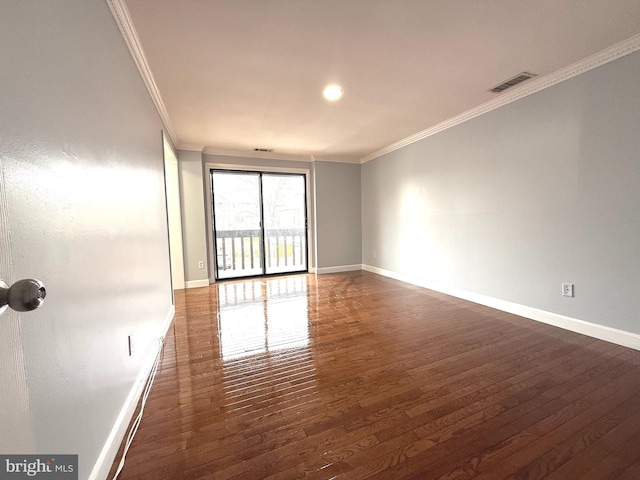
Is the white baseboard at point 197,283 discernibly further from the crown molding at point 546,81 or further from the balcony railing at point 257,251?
the crown molding at point 546,81

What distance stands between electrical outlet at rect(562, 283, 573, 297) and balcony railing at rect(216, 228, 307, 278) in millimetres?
4062

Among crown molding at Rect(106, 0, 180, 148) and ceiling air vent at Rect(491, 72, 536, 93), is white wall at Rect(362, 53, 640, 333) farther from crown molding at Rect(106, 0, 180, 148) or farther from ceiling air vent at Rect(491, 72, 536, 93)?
crown molding at Rect(106, 0, 180, 148)

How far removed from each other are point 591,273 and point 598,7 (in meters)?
2.00

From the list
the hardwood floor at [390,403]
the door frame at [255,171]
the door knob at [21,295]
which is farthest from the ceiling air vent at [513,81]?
the door knob at [21,295]

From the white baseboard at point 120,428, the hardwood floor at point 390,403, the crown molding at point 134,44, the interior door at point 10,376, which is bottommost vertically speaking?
the hardwood floor at point 390,403

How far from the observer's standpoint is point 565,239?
245 cm

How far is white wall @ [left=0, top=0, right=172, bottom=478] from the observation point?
74 cm

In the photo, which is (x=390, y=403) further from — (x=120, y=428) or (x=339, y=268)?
(x=339, y=268)

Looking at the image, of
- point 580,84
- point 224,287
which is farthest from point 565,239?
point 224,287

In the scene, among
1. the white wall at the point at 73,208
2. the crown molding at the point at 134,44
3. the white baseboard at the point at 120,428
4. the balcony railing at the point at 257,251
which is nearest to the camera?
the white wall at the point at 73,208

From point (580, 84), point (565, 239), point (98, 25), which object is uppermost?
point (580, 84)

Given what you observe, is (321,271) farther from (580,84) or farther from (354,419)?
(580,84)

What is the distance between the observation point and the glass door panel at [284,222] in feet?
17.0

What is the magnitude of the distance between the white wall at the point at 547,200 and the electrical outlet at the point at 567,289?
0.13ft
